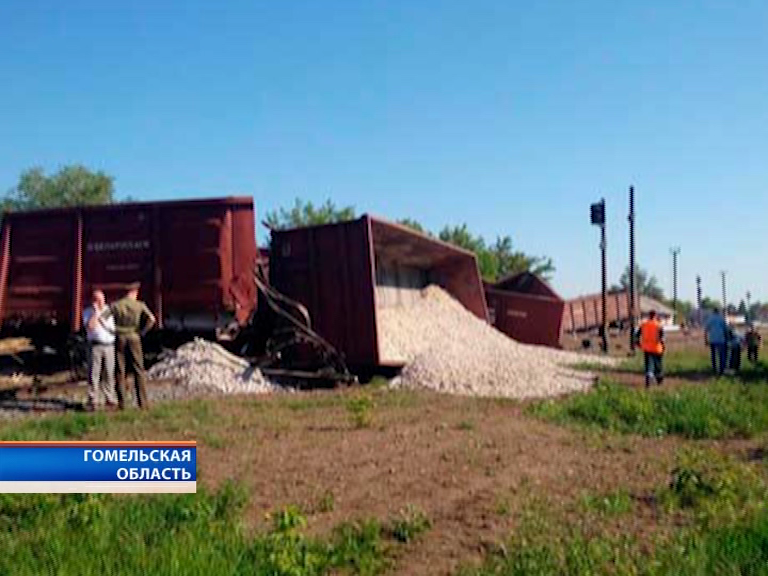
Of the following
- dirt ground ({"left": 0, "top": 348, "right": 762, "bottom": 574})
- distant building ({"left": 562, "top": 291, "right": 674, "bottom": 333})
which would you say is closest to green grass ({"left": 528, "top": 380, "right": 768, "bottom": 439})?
dirt ground ({"left": 0, "top": 348, "right": 762, "bottom": 574})

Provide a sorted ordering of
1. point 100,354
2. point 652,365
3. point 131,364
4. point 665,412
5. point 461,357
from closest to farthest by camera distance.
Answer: point 665,412 < point 131,364 < point 100,354 < point 461,357 < point 652,365

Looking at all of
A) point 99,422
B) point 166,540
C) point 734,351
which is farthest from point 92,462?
point 734,351

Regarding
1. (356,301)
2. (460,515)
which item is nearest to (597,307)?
(356,301)

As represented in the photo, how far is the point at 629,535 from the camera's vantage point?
4961mm

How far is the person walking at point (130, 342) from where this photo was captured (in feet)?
33.3

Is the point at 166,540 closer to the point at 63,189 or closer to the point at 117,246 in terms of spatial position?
the point at 117,246

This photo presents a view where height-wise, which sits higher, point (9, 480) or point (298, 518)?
point (9, 480)

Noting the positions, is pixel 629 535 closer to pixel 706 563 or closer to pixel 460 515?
pixel 706 563

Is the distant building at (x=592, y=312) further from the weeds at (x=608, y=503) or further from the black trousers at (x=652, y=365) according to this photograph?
the weeds at (x=608, y=503)

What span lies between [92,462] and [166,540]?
1.09 meters

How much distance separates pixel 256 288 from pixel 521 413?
515 centimetres

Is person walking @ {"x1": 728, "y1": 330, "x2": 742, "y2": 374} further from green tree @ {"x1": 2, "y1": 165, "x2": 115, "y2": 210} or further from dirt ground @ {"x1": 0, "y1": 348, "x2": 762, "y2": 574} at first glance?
green tree @ {"x1": 2, "y1": 165, "x2": 115, "y2": 210}

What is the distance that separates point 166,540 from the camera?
4.88 metres

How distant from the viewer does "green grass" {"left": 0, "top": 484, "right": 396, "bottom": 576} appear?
4531mm
